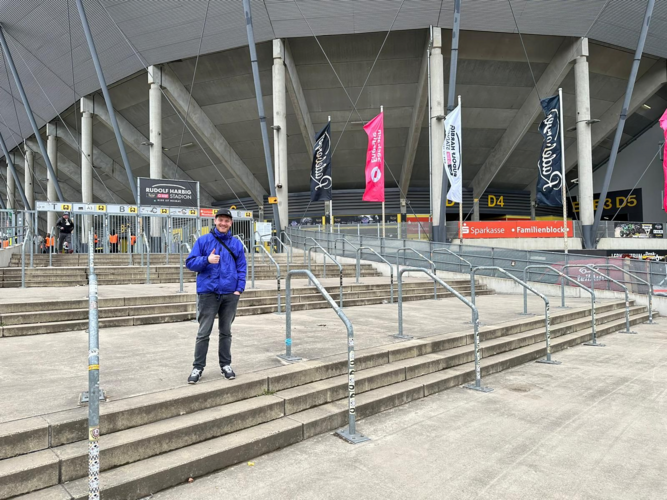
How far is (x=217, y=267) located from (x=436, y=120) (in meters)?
20.0

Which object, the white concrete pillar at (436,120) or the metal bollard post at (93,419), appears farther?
the white concrete pillar at (436,120)

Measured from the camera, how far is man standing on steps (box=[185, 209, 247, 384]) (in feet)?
12.9

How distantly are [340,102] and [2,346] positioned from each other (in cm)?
2394

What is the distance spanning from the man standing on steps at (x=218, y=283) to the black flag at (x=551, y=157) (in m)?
20.1

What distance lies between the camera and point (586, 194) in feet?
78.0

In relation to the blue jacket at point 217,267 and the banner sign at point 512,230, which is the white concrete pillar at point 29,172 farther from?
the blue jacket at point 217,267

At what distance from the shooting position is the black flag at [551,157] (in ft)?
66.8

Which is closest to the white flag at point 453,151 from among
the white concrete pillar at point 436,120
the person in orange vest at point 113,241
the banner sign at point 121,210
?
the white concrete pillar at point 436,120

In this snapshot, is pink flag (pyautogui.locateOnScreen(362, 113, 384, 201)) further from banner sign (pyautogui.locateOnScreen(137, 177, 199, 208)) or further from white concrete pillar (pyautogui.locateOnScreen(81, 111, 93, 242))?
white concrete pillar (pyautogui.locateOnScreen(81, 111, 93, 242))

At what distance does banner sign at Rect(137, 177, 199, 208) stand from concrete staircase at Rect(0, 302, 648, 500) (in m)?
13.7

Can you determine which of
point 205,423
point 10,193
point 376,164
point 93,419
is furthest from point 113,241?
point 10,193

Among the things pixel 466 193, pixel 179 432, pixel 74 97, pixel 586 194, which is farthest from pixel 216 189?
pixel 179 432

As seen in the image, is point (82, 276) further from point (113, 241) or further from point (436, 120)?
point (436, 120)

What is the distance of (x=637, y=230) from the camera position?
2355 centimetres
